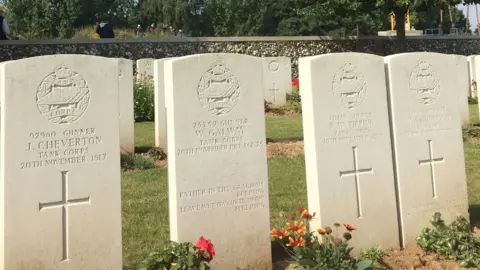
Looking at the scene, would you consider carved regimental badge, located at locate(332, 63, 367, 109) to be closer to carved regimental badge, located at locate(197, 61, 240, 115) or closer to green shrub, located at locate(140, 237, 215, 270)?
carved regimental badge, located at locate(197, 61, 240, 115)

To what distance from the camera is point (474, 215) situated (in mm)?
5668

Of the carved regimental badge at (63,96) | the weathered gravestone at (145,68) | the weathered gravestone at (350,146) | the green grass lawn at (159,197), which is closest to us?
the carved regimental badge at (63,96)

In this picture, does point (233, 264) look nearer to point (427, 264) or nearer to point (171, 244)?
point (171, 244)

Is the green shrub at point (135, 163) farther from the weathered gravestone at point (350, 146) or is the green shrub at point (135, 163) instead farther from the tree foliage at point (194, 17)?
the tree foliage at point (194, 17)

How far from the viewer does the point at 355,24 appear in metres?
44.2

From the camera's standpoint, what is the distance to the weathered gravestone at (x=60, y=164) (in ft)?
12.3

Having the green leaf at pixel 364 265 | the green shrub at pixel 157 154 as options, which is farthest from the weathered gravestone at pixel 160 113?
the green leaf at pixel 364 265

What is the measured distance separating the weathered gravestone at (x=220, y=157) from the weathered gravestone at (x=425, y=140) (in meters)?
1.32

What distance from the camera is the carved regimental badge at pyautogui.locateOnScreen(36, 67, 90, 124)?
385cm

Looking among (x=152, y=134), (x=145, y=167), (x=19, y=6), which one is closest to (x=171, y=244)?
(x=145, y=167)

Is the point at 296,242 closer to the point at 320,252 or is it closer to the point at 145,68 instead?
the point at 320,252

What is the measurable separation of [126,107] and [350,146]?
4.81 meters

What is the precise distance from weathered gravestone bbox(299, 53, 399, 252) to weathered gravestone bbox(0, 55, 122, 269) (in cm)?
159

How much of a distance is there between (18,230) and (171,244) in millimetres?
1036
